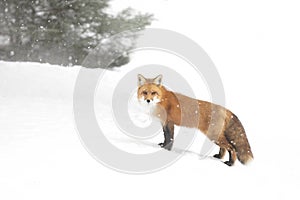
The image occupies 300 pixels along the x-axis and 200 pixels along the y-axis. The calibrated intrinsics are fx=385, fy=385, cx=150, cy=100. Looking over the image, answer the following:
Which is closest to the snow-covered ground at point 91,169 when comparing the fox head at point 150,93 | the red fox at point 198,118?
the red fox at point 198,118

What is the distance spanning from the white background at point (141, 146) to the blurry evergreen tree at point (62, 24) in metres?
1.37

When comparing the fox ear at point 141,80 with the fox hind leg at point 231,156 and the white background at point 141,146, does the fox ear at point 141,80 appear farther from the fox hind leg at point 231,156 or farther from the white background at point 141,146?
the fox hind leg at point 231,156

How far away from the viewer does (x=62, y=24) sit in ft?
43.8

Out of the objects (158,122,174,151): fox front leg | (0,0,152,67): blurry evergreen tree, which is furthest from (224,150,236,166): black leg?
(0,0,152,67): blurry evergreen tree

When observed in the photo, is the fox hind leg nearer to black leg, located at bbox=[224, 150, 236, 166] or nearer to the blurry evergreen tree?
black leg, located at bbox=[224, 150, 236, 166]

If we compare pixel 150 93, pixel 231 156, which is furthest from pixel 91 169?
pixel 231 156

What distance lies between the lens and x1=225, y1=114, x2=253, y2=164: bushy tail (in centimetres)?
659

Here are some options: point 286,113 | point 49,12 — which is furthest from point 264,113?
point 49,12

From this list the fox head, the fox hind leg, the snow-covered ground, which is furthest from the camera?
the fox hind leg

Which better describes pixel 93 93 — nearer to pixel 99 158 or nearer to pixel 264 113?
pixel 99 158

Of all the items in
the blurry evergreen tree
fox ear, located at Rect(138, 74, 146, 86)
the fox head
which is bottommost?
the fox head

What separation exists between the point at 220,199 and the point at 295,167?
3203mm

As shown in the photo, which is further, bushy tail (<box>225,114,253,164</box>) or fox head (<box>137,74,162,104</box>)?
bushy tail (<box>225,114,253,164</box>)

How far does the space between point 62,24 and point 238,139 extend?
878cm
